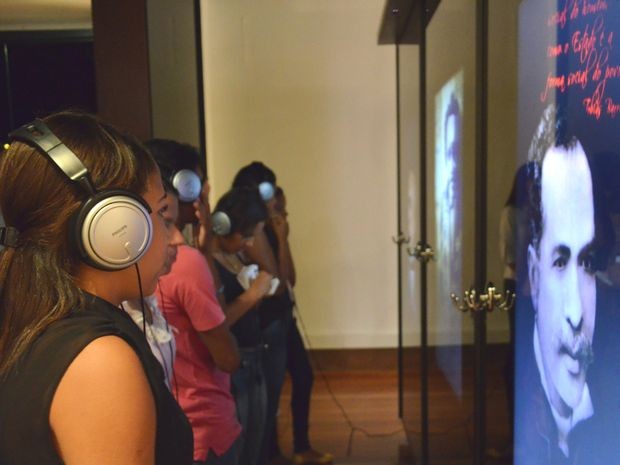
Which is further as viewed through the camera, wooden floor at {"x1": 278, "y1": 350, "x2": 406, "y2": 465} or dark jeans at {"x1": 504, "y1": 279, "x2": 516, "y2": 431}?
wooden floor at {"x1": 278, "y1": 350, "x2": 406, "y2": 465}

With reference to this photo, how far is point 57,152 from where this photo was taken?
2.38 feet

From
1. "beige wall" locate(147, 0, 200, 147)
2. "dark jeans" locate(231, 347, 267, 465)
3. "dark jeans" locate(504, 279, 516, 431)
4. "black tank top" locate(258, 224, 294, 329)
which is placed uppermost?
"beige wall" locate(147, 0, 200, 147)

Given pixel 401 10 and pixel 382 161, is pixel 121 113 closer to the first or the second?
pixel 401 10

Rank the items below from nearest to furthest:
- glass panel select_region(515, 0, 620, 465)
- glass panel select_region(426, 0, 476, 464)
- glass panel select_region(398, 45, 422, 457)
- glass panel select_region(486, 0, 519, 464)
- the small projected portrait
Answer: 1. glass panel select_region(515, 0, 620, 465)
2. glass panel select_region(486, 0, 519, 464)
3. glass panel select_region(426, 0, 476, 464)
4. the small projected portrait
5. glass panel select_region(398, 45, 422, 457)

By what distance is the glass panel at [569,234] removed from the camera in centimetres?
86

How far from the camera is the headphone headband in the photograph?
2.38ft

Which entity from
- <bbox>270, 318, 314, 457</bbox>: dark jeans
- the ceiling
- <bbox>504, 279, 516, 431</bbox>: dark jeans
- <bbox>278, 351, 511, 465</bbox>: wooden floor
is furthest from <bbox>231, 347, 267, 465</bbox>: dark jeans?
the ceiling

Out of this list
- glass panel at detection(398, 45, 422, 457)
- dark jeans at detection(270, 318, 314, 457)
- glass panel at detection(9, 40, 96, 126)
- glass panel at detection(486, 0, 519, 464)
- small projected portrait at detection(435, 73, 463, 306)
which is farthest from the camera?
glass panel at detection(9, 40, 96, 126)

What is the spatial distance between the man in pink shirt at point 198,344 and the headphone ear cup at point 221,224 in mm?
455

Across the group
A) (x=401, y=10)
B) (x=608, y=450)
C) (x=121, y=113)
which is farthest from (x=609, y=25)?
(x=401, y=10)

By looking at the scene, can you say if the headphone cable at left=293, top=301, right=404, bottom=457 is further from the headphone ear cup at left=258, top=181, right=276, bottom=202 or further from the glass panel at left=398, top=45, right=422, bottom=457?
the headphone ear cup at left=258, top=181, right=276, bottom=202

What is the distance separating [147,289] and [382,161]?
→ 3.51 meters

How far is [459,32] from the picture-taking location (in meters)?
1.75

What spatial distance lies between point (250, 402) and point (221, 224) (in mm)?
607
